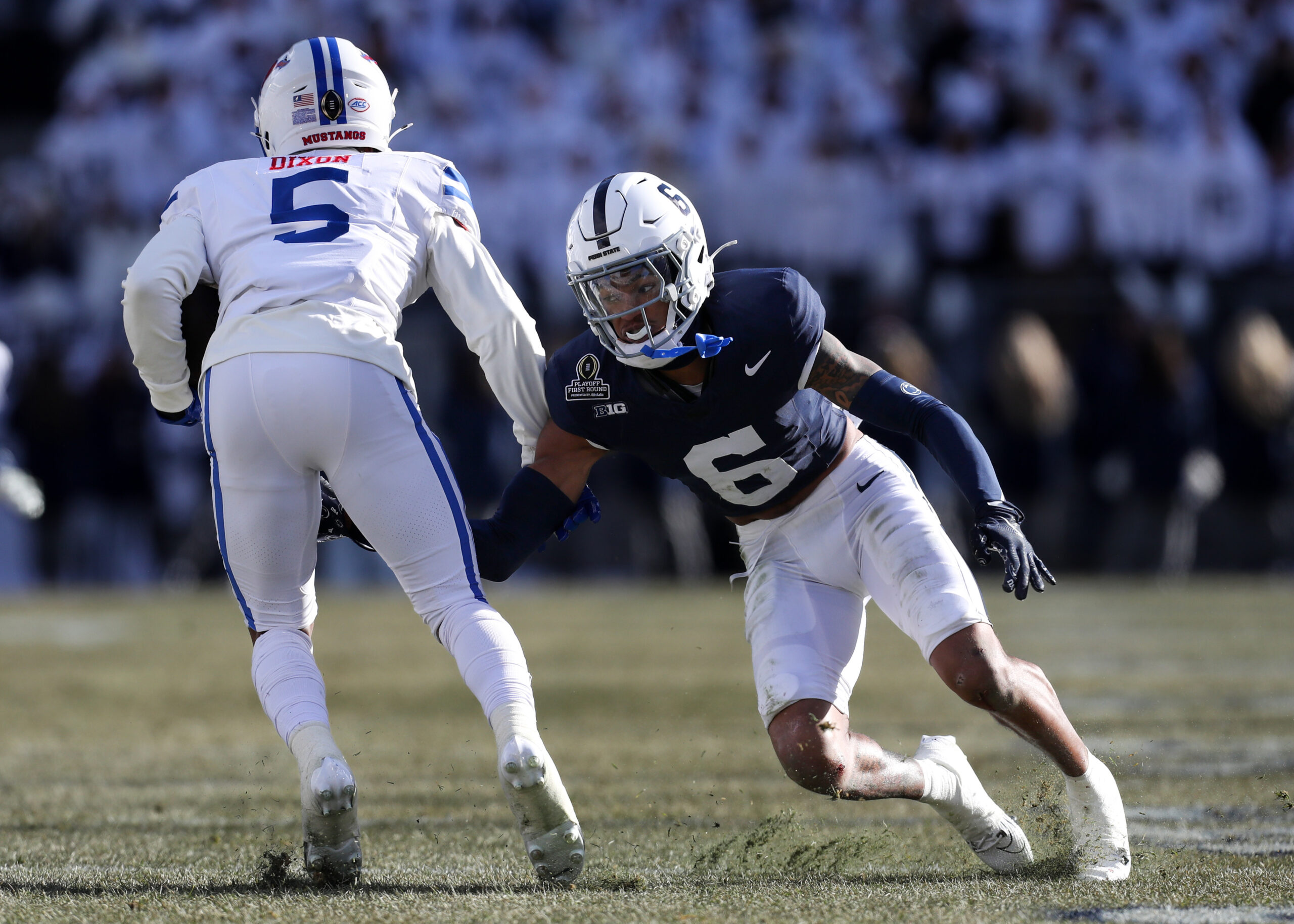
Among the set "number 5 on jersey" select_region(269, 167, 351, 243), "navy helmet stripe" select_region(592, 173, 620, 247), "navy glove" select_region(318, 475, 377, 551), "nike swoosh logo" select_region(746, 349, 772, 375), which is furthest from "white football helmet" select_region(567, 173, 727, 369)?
"navy glove" select_region(318, 475, 377, 551)

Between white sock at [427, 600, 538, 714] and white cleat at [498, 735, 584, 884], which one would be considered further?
white sock at [427, 600, 538, 714]

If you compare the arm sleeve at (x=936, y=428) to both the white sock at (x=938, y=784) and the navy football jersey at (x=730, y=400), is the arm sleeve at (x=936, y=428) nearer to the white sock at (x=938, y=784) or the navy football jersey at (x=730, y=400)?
the navy football jersey at (x=730, y=400)

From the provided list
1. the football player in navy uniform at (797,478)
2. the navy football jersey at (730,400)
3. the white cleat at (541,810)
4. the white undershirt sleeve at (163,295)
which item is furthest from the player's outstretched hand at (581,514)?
the white undershirt sleeve at (163,295)

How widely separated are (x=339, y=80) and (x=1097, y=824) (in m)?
2.37

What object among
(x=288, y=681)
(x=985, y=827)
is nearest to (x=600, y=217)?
(x=288, y=681)

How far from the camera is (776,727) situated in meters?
3.69

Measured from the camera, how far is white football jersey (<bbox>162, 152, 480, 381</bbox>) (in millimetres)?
3471

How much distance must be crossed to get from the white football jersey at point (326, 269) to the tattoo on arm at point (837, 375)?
0.64 metres

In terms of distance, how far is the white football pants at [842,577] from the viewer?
3.66 metres

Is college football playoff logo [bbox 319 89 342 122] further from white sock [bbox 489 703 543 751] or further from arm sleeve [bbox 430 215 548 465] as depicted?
white sock [bbox 489 703 543 751]

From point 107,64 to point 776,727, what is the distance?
1143 centimetres

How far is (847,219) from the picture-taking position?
452 inches

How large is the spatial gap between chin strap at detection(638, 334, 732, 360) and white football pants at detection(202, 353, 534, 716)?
1.66 ft

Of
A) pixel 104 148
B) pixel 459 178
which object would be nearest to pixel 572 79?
pixel 104 148
